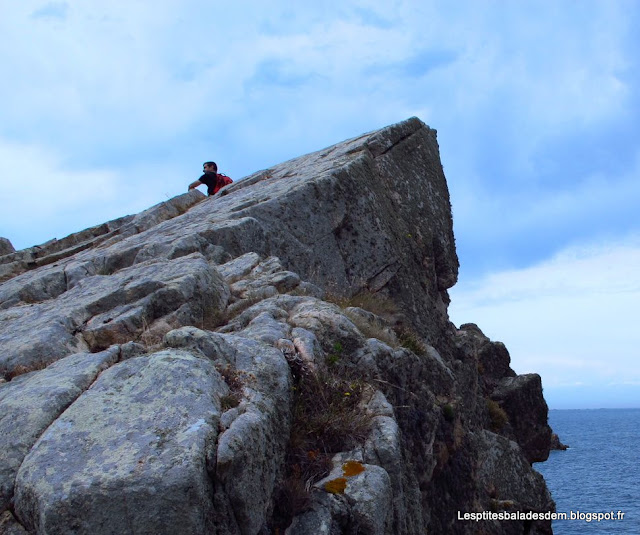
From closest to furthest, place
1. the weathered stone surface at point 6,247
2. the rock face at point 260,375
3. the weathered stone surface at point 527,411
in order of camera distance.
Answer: the rock face at point 260,375
the weathered stone surface at point 6,247
the weathered stone surface at point 527,411

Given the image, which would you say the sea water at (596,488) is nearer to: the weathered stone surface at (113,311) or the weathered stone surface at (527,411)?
the weathered stone surface at (527,411)

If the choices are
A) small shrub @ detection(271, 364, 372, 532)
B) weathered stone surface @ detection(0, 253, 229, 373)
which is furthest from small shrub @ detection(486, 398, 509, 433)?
small shrub @ detection(271, 364, 372, 532)

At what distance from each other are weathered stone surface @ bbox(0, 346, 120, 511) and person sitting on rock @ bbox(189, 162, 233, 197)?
1462 cm

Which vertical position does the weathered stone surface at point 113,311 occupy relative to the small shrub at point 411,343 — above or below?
above

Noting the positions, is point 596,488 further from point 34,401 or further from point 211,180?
point 34,401

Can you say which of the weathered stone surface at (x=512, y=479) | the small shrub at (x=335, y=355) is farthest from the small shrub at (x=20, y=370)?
the weathered stone surface at (x=512, y=479)

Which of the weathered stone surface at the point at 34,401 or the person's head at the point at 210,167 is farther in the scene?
the person's head at the point at 210,167

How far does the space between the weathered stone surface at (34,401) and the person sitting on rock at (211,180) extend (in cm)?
1462

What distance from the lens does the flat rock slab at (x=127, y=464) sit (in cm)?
537

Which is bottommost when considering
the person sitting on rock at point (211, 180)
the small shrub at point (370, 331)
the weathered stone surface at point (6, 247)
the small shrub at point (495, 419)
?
the small shrub at point (495, 419)

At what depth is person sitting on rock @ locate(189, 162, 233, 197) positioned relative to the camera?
871 inches

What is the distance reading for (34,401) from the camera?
6.71m

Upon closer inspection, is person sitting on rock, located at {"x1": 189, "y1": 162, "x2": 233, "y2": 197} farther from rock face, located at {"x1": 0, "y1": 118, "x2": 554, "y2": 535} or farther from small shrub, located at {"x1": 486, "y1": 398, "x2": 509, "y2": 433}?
small shrub, located at {"x1": 486, "y1": 398, "x2": 509, "y2": 433}

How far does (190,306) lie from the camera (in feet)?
34.1
